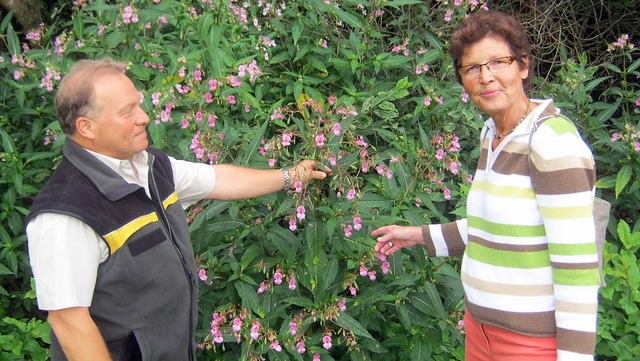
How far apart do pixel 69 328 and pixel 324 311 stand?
106 centimetres

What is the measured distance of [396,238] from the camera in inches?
89.1

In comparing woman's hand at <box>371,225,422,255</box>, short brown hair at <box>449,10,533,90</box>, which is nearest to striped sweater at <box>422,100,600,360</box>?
short brown hair at <box>449,10,533,90</box>

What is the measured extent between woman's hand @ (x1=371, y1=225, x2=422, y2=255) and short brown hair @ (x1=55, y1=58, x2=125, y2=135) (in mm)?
1098

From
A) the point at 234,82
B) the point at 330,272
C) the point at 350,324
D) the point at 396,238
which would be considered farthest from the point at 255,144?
the point at 350,324

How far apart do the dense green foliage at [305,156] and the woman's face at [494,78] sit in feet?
2.28

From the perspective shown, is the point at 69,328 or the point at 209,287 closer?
the point at 69,328

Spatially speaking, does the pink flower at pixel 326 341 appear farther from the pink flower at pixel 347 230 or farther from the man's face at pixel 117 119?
the man's face at pixel 117 119

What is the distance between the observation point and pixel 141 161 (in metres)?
2.02

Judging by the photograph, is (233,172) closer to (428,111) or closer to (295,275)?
(295,275)

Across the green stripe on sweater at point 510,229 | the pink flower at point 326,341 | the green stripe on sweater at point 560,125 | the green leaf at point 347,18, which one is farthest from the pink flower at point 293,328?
the green leaf at point 347,18

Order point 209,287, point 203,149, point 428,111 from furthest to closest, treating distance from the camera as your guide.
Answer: point 428,111
point 209,287
point 203,149

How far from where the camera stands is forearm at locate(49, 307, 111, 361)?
168 centimetres

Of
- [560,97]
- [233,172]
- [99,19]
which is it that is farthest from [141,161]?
[560,97]

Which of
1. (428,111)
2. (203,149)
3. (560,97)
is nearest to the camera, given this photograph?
(203,149)
